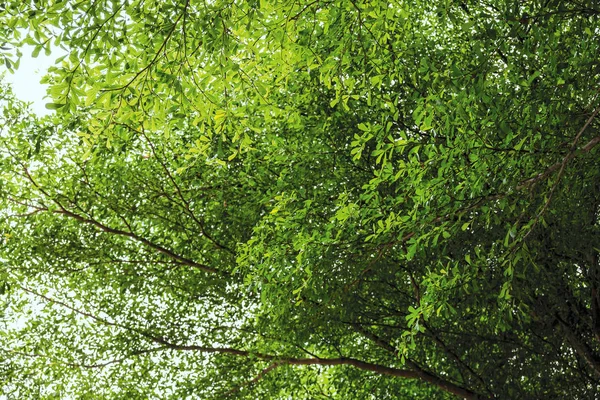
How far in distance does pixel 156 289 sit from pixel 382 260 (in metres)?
4.44

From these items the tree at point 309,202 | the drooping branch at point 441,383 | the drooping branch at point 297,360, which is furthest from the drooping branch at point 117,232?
the drooping branch at point 441,383

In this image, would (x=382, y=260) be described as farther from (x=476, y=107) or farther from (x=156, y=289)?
(x=156, y=289)

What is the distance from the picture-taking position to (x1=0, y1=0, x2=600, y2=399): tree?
513 cm

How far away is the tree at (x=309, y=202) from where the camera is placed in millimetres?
5133

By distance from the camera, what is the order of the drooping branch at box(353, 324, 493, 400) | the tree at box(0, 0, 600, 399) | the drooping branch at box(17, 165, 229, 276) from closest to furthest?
1. the tree at box(0, 0, 600, 399)
2. the drooping branch at box(353, 324, 493, 400)
3. the drooping branch at box(17, 165, 229, 276)

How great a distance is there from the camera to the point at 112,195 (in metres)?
10.3

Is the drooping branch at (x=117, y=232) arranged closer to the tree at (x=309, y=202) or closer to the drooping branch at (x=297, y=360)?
the tree at (x=309, y=202)

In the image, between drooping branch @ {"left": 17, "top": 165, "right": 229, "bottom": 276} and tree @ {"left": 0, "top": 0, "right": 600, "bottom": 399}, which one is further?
drooping branch @ {"left": 17, "top": 165, "right": 229, "bottom": 276}

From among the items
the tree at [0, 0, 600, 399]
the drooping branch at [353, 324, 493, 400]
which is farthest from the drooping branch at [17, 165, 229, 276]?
the drooping branch at [353, 324, 493, 400]

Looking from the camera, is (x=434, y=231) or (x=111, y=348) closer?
(x=434, y=231)

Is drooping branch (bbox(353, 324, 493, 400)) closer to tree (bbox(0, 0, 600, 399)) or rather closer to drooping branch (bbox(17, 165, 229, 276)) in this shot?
tree (bbox(0, 0, 600, 399))

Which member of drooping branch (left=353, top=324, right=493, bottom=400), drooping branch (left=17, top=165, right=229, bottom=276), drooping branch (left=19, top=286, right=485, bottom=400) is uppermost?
drooping branch (left=17, top=165, right=229, bottom=276)

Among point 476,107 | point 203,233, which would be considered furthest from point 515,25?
point 203,233

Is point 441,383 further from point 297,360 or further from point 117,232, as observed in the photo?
point 117,232
